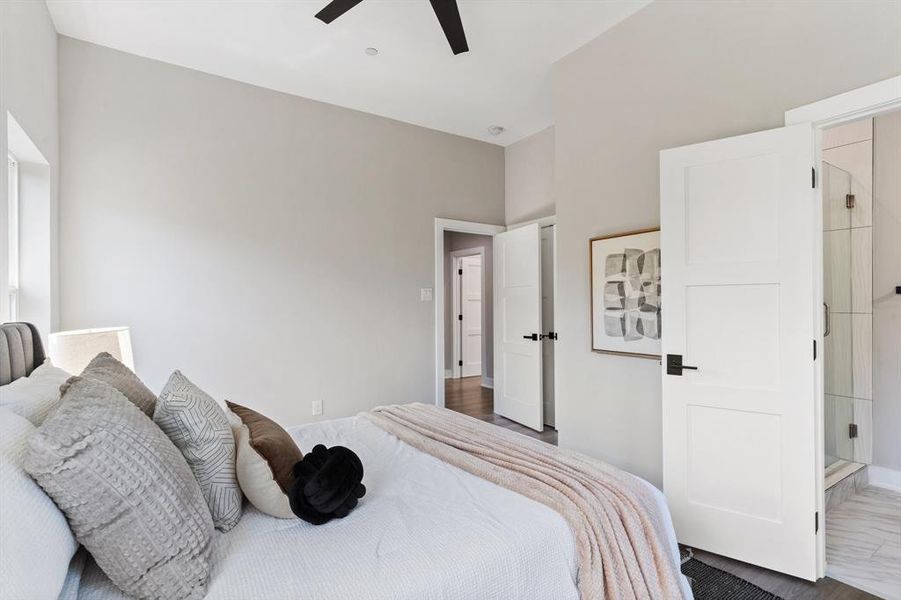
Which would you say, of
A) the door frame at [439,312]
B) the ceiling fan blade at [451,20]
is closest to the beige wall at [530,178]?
the door frame at [439,312]

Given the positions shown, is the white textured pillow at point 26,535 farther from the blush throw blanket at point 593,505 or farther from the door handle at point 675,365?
the door handle at point 675,365

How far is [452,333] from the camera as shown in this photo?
7227 mm

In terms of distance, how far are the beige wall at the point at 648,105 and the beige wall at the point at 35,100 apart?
3.03m

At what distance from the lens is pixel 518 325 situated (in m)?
4.56

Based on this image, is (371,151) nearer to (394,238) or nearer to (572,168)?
(394,238)

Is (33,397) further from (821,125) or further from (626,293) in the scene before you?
(821,125)

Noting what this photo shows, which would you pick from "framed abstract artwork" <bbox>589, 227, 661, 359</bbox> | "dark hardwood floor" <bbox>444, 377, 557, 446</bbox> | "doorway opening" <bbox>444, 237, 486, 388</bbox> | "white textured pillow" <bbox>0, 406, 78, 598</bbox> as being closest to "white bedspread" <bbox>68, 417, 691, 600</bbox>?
"white textured pillow" <bbox>0, 406, 78, 598</bbox>

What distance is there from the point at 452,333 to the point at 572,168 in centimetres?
437

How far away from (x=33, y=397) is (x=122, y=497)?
1.91 feet

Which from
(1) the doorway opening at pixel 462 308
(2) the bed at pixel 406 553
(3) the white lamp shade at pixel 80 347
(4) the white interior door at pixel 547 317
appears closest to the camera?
(2) the bed at pixel 406 553

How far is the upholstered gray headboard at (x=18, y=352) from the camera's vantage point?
1.40m

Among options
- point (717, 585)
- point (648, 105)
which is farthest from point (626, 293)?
point (717, 585)

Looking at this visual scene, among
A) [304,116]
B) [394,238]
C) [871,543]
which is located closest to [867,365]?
[871,543]

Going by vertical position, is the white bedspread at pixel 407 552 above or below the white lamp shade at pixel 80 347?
below
